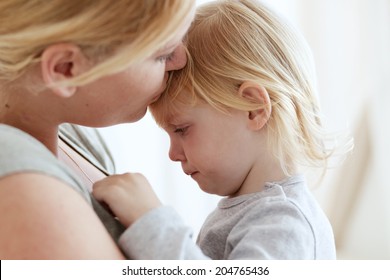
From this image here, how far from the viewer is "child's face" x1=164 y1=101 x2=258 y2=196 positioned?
46.0 inches

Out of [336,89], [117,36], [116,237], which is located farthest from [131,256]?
[336,89]

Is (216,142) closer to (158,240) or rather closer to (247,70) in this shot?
(247,70)

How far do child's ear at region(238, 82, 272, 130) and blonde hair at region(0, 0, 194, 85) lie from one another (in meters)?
0.26

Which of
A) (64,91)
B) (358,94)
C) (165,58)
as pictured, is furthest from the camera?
(358,94)

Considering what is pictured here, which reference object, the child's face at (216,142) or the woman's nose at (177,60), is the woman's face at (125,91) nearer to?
the woman's nose at (177,60)

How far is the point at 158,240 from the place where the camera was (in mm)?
897

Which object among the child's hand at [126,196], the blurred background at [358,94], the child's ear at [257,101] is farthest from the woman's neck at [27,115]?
the blurred background at [358,94]

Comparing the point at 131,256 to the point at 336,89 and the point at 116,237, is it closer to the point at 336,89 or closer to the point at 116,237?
the point at 116,237

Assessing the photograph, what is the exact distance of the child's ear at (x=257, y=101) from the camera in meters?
1.14

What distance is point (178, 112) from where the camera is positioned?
45.8 inches

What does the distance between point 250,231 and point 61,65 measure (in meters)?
0.38

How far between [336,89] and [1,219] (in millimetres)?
1666

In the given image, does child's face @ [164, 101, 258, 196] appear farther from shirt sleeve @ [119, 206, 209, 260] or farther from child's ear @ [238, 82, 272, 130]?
shirt sleeve @ [119, 206, 209, 260]

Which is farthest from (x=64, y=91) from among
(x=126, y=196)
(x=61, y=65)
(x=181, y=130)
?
(x=181, y=130)
